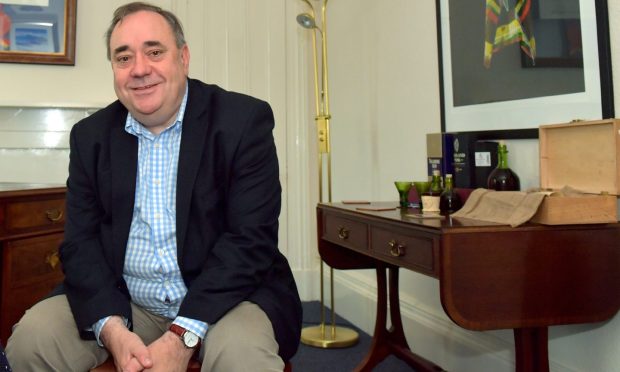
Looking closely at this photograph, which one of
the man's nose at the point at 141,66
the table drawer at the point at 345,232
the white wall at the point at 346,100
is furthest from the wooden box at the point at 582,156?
the man's nose at the point at 141,66

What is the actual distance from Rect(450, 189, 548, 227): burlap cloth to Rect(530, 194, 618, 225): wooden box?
37 mm

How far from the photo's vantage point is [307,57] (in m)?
4.48

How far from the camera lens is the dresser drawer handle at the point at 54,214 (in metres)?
2.78

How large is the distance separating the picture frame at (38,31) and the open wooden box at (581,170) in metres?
3.11

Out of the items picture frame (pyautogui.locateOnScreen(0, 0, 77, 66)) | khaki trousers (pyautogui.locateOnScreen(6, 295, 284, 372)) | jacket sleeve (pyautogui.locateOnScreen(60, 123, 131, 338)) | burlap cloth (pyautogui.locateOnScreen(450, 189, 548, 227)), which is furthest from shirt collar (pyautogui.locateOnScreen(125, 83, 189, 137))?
picture frame (pyautogui.locateOnScreen(0, 0, 77, 66))

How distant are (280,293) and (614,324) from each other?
103 centimetres

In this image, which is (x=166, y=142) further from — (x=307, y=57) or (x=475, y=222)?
(x=307, y=57)

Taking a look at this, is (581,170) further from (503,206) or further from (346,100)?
(346,100)

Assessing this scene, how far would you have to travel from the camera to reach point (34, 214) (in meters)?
2.69

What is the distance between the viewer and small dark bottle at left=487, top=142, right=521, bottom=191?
210 centimetres

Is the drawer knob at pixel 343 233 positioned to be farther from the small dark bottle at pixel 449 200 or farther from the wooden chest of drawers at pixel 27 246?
the wooden chest of drawers at pixel 27 246

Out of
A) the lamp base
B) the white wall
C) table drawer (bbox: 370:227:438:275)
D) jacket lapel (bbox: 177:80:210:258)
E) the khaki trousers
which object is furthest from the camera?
the lamp base

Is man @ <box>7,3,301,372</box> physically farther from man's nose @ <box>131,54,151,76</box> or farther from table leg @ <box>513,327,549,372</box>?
table leg @ <box>513,327,549,372</box>

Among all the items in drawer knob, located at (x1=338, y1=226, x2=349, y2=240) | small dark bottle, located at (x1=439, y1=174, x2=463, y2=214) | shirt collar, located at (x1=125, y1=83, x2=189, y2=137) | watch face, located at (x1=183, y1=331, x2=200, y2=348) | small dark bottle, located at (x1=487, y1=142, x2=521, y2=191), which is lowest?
watch face, located at (x1=183, y1=331, x2=200, y2=348)
